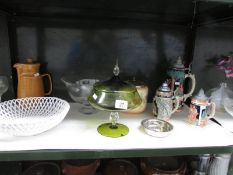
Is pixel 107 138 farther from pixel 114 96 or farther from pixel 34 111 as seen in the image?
pixel 34 111

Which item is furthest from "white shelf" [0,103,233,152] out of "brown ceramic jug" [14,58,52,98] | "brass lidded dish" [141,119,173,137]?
"brown ceramic jug" [14,58,52,98]

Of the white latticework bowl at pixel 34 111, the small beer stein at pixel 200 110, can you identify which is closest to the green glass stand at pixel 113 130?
the white latticework bowl at pixel 34 111

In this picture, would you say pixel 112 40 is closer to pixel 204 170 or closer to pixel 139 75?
pixel 139 75

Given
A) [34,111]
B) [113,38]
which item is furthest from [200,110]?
[34,111]

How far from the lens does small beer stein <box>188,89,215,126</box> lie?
740 mm

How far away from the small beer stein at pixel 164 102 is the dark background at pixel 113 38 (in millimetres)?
214

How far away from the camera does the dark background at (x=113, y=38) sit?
84 cm

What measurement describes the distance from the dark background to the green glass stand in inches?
10.3

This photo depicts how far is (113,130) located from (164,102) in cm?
21

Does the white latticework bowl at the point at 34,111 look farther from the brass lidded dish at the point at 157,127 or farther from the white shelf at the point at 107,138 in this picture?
A: the brass lidded dish at the point at 157,127

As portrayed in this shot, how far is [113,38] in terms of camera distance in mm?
912

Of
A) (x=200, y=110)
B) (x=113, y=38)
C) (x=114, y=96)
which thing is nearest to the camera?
(x=114, y=96)

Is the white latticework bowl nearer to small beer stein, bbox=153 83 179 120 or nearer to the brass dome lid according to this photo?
the brass dome lid

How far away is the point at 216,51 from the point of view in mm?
984
